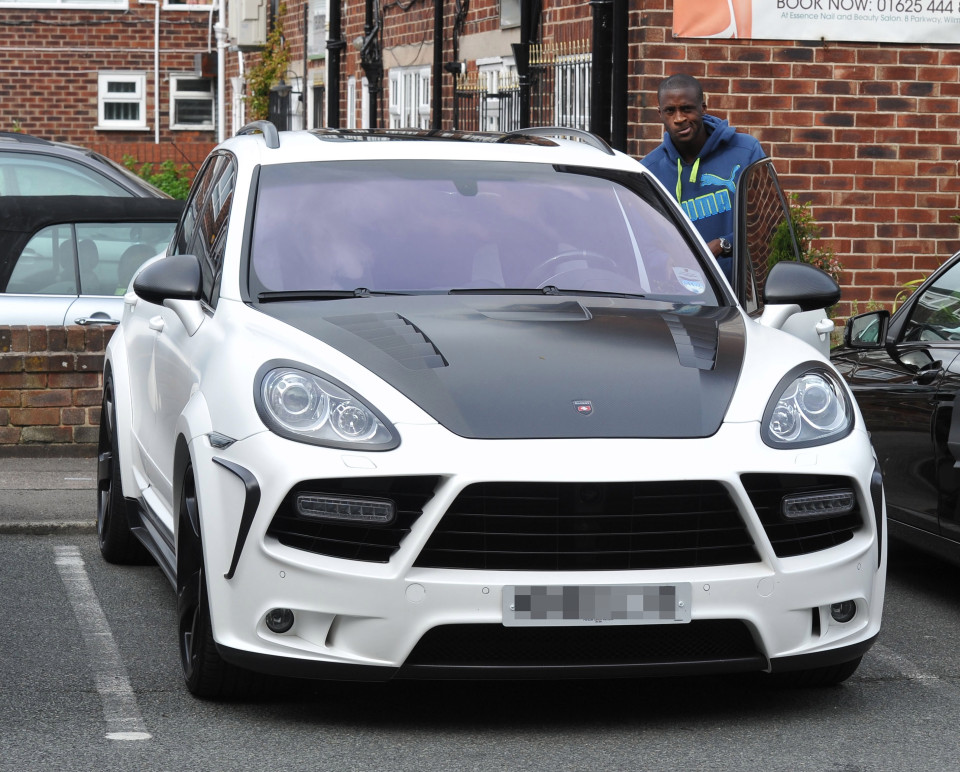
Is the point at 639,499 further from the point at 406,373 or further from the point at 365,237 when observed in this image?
the point at 365,237

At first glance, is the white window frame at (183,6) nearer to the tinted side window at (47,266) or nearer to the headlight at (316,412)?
the tinted side window at (47,266)

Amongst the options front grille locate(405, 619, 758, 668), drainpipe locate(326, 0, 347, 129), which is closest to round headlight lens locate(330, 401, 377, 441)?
front grille locate(405, 619, 758, 668)

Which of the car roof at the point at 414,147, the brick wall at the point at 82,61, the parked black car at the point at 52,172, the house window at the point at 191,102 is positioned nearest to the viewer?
the car roof at the point at 414,147

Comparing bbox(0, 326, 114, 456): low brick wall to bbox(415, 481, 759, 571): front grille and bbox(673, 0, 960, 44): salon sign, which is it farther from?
bbox(415, 481, 759, 571): front grille

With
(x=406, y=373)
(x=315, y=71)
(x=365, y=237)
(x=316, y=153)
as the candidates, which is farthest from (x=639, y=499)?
(x=315, y=71)

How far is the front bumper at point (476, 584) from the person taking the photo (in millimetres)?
4285

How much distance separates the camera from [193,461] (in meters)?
4.72

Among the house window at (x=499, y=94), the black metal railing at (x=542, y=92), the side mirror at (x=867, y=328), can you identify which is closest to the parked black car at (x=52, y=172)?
the black metal railing at (x=542, y=92)

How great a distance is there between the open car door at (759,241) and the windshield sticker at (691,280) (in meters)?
0.63

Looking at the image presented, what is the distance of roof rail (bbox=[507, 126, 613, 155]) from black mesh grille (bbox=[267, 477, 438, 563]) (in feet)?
7.57

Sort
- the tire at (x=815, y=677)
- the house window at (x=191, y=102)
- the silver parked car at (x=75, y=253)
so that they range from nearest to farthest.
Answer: the tire at (x=815, y=677)
the silver parked car at (x=75, y=253)
the house window at (x=191, y=102)

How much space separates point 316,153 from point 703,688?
2.19 m

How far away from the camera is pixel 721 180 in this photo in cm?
744

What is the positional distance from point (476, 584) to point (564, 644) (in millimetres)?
317
